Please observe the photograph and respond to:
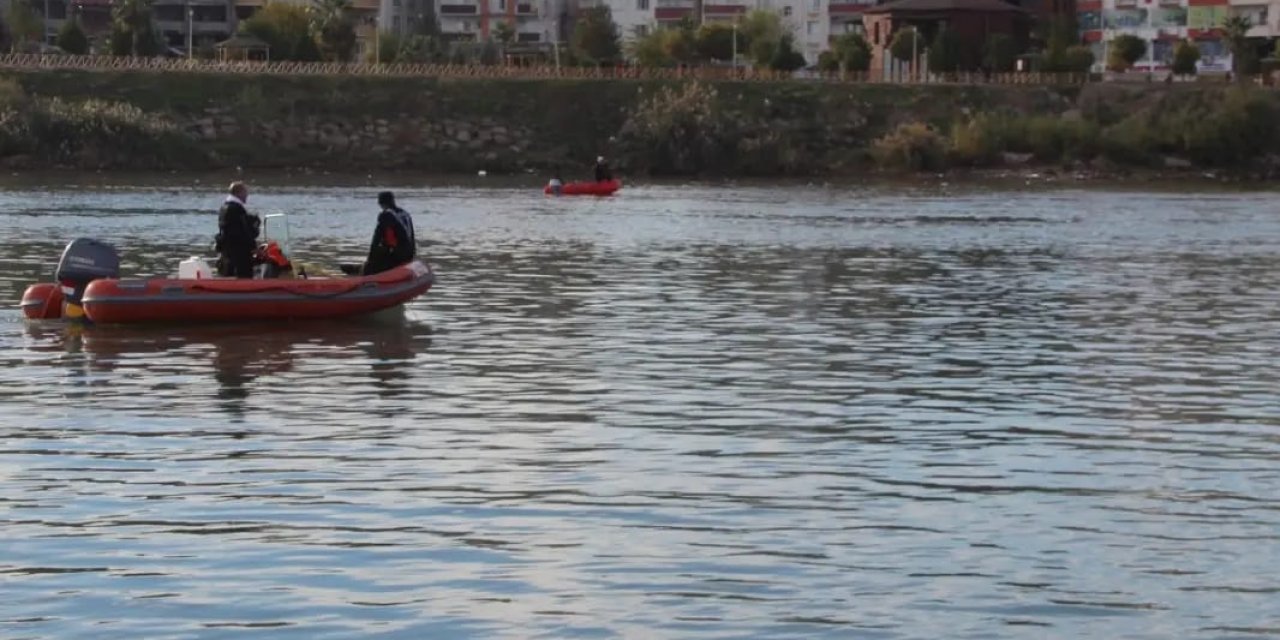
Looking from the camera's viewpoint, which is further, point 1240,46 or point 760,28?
point 760,28

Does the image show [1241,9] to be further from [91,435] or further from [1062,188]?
[91,435]

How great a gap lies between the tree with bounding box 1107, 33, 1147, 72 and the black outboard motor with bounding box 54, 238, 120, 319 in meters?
100.0

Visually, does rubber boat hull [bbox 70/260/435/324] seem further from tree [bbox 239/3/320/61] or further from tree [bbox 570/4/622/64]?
tree [bbox 570/4/622/64]

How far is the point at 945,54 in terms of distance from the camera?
120625 mm

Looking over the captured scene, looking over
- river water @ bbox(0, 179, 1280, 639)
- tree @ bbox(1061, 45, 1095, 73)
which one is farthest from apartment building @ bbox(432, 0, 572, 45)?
river water @ bbox(0, 179, 1280, 639)

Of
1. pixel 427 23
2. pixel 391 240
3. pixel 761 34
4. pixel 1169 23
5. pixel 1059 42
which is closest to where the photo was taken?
pixel 391 240

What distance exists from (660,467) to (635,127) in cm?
8987

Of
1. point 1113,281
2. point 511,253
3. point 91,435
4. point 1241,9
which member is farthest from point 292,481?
point 1241,9

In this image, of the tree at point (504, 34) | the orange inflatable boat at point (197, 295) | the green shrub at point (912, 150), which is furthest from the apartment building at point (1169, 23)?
the orange inflatable boat at point (197, 295)

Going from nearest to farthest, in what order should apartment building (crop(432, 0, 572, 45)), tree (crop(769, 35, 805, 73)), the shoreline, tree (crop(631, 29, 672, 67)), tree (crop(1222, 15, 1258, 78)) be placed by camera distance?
the shoreline < tree (crop(769, 35, 805, 73)) < tree (crop(1222, 15, 1258, 78)) < tree (crop(631, 29, 672, 67)) < apartment building (crop(432, 0, 572, 45))

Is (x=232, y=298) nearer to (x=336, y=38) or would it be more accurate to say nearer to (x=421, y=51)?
(x=336, y=38)

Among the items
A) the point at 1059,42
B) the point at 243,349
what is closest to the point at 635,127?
the point at 1059,42

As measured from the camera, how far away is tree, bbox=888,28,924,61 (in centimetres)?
12394

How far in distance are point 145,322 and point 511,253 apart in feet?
63.7
